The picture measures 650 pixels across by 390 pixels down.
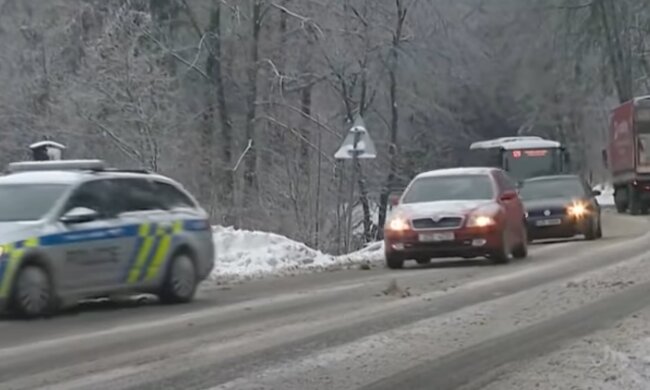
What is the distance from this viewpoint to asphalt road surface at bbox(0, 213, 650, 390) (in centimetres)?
988

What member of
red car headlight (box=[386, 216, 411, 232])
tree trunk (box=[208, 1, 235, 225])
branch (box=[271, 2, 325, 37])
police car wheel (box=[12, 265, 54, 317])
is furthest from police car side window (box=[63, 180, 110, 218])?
branch (box=[271, 2, 325, 37])

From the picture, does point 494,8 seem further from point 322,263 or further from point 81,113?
point 322,263

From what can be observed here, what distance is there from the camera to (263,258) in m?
23.1

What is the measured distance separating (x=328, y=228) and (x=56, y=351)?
23.7 meters

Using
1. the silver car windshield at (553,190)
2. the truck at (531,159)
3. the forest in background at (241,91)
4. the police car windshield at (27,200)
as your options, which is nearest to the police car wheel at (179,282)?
the police car windshield at (27,200)

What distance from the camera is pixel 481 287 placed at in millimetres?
17000

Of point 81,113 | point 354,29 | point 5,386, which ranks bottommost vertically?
point 5,386

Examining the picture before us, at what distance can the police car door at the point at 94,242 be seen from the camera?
48.1 feet

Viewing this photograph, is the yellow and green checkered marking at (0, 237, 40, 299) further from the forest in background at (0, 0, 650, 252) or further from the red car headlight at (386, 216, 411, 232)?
the forest in background at (0, 0, 650, 252)

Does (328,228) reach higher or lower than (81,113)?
lower

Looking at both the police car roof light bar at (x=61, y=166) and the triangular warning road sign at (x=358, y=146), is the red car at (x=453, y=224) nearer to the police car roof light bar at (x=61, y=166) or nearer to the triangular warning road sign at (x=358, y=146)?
the triangular warning road sign at (x=358, y=146)

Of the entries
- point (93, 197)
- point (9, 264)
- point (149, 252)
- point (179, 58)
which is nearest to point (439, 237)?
point (149, 252)

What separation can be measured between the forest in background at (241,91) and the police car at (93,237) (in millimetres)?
16531

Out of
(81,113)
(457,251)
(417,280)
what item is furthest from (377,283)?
(81,113)
